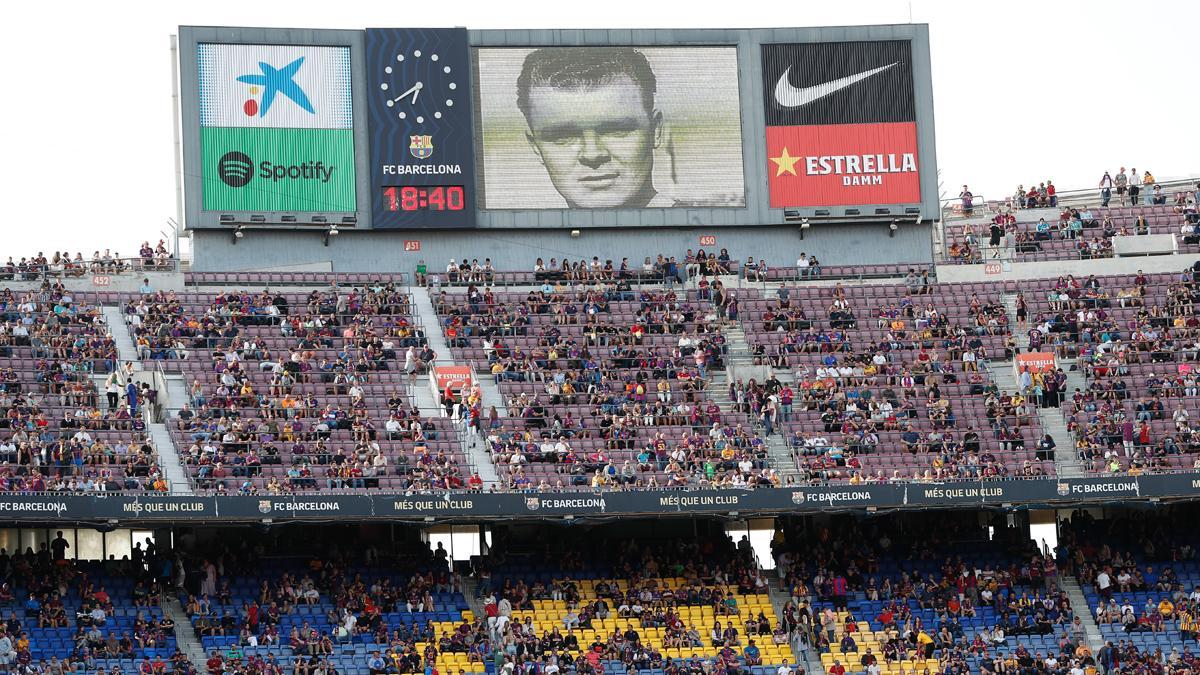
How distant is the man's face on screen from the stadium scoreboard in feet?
0.12

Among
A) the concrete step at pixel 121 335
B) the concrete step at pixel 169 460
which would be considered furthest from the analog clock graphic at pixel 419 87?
the concrete step at pixel 169 460

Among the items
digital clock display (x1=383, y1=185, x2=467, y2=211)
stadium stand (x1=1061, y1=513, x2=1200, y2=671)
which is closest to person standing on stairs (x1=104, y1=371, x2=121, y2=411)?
digital clock display (x1=383, y1=185, x2=467, y2=211)

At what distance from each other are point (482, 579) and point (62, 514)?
8.94 m

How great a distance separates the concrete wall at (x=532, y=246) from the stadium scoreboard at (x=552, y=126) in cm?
57

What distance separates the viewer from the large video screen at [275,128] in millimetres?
55562

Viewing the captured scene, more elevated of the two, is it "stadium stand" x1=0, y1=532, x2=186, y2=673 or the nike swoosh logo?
the nike swoosh logo

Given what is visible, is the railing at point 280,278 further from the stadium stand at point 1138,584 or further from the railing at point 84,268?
the stadium stand at point 1138,584

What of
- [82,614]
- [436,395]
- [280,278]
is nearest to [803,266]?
[436,395]

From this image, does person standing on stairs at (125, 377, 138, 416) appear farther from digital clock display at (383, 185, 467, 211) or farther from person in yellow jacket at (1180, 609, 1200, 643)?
person in yellow jacket at (1180, 609, 1200, 643)

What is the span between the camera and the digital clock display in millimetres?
56344

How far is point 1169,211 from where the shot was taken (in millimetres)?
59406

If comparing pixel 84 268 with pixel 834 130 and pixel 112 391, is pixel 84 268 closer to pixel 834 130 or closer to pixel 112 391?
pixel 112 391

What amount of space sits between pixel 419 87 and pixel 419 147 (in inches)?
62.1

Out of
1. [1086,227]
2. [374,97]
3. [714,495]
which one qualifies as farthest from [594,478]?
[1086,227]
